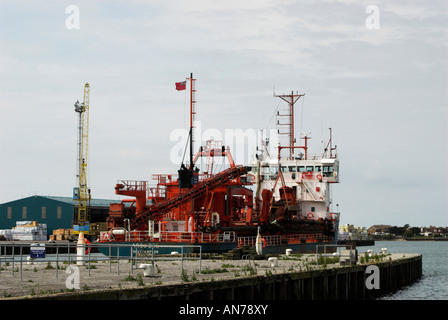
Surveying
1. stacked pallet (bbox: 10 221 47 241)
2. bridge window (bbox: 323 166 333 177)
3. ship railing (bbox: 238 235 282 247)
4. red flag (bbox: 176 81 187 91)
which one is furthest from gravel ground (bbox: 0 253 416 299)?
stacked pallet (bbox: 10 221 47 241)

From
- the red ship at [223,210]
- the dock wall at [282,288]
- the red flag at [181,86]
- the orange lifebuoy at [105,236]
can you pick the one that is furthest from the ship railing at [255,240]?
the red flag at [181,86]

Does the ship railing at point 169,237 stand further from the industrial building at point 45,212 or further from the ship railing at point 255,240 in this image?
the industrial building at point 45,212

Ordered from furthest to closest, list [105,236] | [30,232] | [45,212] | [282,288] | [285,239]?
[45,212]
[30,232]
[285,239]
[105,236]
[282,288]

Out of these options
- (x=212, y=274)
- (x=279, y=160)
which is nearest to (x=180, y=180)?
(x=279, y=160)

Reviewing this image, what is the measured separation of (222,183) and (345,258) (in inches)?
717

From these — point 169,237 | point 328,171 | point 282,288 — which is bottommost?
point 282,288

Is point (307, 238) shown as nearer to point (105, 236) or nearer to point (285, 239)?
point (285, 239)

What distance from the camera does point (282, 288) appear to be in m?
25.8

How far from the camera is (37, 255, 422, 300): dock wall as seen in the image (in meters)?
19.3

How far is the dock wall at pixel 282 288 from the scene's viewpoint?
19.3 m
